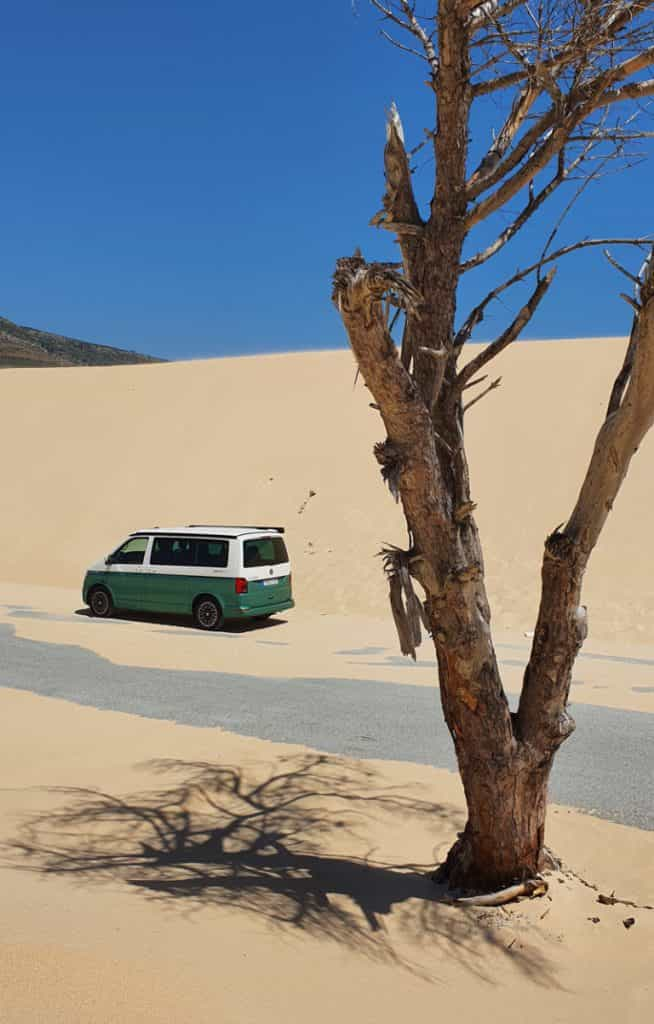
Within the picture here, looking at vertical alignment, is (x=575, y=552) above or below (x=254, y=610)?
above

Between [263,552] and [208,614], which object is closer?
[208,614]

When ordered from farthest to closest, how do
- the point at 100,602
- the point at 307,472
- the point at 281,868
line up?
Answer: 1. the point at 307,472
2. the point at 100,602
3. the point at 281,868

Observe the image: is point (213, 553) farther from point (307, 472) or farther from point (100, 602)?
point (307, 472)

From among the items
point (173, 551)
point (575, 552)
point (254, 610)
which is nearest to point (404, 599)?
point (575, 552)

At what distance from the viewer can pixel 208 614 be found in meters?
15.2

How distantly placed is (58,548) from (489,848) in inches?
846

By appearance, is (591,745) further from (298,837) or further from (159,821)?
(159,821)

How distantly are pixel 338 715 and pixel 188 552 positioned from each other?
658 centimetres

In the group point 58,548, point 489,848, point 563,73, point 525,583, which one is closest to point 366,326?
point 563,73

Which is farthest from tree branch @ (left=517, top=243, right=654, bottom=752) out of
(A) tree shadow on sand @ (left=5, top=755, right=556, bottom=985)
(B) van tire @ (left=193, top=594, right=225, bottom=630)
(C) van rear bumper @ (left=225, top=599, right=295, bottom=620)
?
(B) van tire @ (left=193, top=594, right=225, bottom=630)

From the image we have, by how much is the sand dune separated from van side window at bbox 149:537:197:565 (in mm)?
5044

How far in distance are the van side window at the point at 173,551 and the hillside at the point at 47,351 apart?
119 feet

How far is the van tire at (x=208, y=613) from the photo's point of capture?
15156 mm

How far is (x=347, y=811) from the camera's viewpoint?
22.4ft
